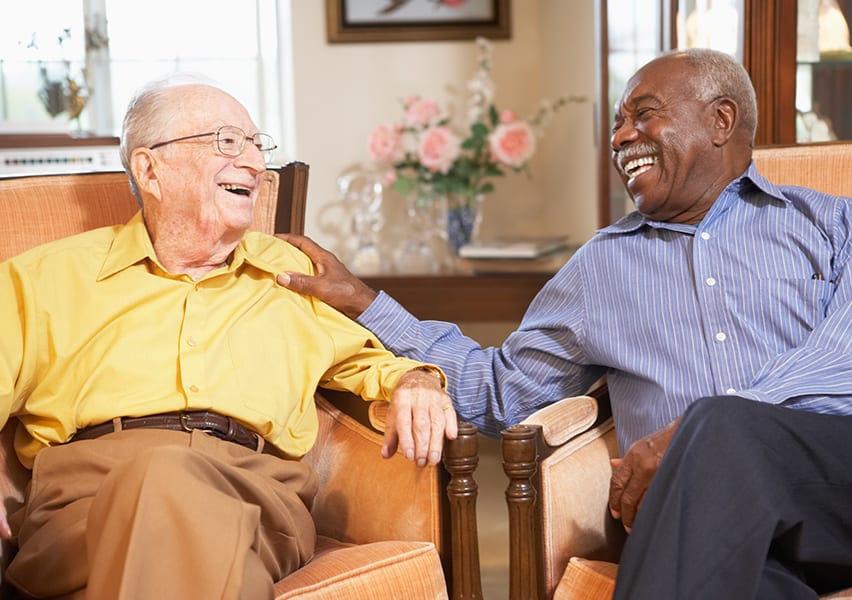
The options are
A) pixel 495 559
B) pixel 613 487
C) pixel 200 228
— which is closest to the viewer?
pixel 613 487

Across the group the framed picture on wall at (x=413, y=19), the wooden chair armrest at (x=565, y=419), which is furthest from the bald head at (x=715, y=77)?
the framed picture on wall at (x=413, y=19)

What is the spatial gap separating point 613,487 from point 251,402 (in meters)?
0.60

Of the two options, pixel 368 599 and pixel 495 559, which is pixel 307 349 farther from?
pixel 495 559

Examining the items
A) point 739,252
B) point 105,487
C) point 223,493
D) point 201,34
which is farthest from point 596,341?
point 201,34

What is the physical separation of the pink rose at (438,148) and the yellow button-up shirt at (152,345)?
2.07 meters

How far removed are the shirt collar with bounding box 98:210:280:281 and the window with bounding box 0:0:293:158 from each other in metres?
2.45

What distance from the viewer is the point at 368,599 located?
167 cm

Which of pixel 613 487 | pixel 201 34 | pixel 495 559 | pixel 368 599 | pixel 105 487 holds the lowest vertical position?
pixel 495 559

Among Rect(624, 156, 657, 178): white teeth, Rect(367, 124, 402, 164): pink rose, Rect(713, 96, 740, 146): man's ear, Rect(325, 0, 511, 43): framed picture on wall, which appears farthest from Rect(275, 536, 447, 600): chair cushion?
Rect(325, 0, 511, 43): framed picture on wall

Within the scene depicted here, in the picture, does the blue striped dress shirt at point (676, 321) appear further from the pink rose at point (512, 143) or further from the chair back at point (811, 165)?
the pink rose at point (512, 143)

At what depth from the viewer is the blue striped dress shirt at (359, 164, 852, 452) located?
196cm

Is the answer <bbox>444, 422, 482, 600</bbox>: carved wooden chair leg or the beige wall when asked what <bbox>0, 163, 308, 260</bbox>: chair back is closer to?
<bbox>444, 422, 482, 600</bbox>: carved wooden chair leg

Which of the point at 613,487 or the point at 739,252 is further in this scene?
the point at 739,252

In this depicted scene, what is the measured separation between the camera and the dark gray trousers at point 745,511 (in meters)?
1.50
